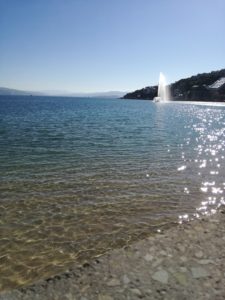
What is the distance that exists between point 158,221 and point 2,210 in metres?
6.05

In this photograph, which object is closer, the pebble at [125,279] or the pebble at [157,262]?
the pebble at [125,279]

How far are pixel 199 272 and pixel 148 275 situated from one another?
4.05ft

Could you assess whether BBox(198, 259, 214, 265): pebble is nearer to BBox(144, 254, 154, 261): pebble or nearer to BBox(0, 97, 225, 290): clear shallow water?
BBox(144, 254, 154, 261): pebble

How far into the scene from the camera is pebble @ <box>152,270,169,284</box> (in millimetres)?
7367

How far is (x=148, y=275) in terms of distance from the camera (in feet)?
24.9

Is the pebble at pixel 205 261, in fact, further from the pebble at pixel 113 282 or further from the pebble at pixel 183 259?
the pebble at pixel 113 282

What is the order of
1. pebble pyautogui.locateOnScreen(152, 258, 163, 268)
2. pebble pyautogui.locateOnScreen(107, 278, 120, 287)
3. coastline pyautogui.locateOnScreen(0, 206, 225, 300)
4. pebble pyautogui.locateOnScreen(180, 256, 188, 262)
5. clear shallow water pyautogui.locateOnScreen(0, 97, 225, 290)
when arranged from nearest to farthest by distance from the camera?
coastline pyautogui.locateOnScreen(0, 206, 225, 300) < pebble pyautogui.locateOnScreen(107, 278, 120, 287) < pebble pyautogui.locateOnScreen(152, 258, 163, 268) < pebble pyautogui.locateOnScreen(180, 256, 188, 262) < clear shallow water pyautogui.locateOnScreen(0, 97, 225, 290)

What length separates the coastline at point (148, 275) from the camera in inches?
273

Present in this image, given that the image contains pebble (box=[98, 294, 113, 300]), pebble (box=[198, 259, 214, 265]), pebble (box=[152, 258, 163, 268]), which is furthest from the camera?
pebble (box=[198, 259, 214, 265])

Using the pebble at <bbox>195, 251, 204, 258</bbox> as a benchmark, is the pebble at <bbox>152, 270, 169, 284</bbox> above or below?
below

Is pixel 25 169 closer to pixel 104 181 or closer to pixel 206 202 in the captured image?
pixel 104 181

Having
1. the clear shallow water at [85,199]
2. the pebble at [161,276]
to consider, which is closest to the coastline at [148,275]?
the pebble at [161,276]

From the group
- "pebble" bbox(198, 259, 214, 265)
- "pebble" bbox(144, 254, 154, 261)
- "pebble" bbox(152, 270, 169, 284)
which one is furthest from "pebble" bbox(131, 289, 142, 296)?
"pebble" bbox(198, 259, 214, 265)

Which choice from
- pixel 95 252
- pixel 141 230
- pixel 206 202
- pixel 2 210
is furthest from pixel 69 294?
pixel 206 202
